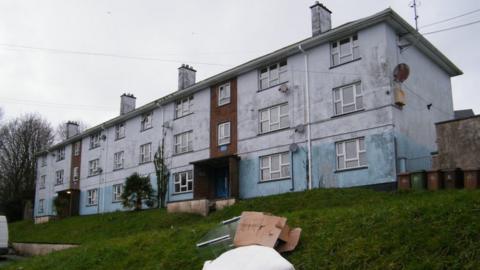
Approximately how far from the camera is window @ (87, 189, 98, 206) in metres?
40.1

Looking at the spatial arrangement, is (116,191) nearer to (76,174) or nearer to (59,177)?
(76,174)

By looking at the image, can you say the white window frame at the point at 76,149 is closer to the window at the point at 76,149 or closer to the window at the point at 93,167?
the window at the point at 76,149

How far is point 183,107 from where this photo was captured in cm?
3177

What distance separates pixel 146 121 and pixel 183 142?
5517mm

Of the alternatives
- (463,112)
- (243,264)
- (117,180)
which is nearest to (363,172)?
(243,264)

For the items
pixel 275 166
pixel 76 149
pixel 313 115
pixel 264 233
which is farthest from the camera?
pixel 76 149

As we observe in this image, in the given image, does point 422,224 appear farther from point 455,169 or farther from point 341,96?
point 341,96

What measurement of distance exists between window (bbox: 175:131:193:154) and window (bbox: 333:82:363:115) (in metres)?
11.0

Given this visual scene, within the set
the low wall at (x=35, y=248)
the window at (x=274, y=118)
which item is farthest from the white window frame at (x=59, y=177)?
the window at (x=274, y=118)

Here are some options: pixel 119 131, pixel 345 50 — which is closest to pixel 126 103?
pixel 119 131

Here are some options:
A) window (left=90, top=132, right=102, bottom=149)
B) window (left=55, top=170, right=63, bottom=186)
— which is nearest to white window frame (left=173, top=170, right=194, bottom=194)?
window (left=90, top=132, right=102, bottom=149)

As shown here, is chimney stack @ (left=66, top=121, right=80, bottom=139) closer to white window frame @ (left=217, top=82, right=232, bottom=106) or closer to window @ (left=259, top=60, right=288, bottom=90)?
white window frame @ (left=217, top=82, right=232, bottom=106)

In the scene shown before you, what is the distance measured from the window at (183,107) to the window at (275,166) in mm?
7936

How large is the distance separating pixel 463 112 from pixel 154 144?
2278cm
